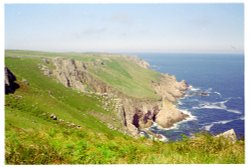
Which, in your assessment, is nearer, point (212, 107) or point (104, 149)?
point (104, 149)

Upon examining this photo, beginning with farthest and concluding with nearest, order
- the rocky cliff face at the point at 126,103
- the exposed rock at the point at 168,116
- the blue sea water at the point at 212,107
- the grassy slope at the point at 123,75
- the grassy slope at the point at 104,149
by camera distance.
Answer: the grassy slope at the point at 123,75 < the exposed rock at the point at 168,116 < the rocky cliff face at the point at 126,103 < the blue sea water at the point at 212,107 < the grassy slope at the point at 104,149

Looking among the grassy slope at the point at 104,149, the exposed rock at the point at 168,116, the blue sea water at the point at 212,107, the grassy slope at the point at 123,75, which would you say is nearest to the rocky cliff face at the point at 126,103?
the exposed rock at the point at 168,116

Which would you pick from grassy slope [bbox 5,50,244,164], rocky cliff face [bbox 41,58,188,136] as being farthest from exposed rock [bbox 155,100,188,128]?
grassy slope [bbox 5,50,244,164]

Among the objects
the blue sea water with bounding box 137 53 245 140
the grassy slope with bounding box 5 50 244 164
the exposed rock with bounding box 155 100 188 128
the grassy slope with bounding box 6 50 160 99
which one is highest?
the grassy slope with bounding box 5 50 244 164

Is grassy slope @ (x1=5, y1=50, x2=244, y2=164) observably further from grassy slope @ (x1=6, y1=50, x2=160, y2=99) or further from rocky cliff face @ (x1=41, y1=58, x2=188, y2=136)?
grassy slope @ (x1=6, y1=50, x2=160, y2=99)

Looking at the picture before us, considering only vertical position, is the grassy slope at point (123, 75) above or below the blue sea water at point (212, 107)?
above

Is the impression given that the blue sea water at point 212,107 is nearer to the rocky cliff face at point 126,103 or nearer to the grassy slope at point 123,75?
the rocky cliff face at point 126,103

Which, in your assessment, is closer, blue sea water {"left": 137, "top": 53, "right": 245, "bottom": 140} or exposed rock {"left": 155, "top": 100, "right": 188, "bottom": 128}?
blue sea water {"left": 137, "top": 53, "right": 245, "bottom": 140}

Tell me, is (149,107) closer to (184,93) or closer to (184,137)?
(184,93)

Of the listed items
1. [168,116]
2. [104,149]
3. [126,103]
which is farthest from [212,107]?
[104,149]

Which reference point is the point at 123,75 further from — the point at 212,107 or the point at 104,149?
the point at 104,149

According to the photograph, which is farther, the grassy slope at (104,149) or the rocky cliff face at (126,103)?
the rocky cliff face at (126,103)
